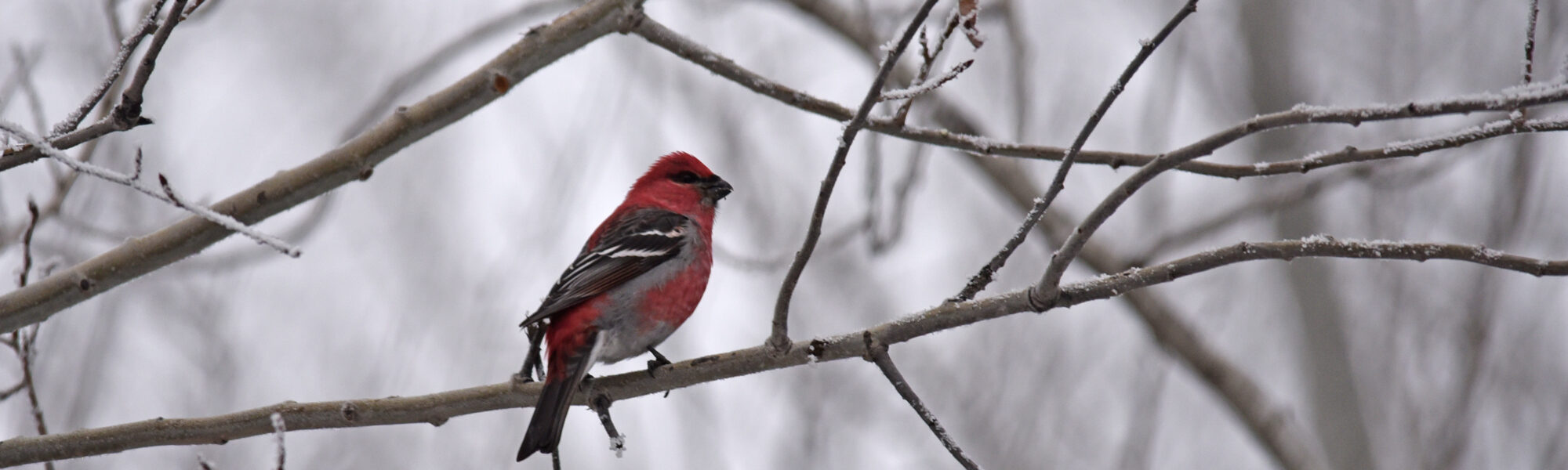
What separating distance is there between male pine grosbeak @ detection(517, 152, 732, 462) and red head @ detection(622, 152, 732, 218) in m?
0.12

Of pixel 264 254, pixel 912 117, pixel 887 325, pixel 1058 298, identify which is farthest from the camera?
pixel 912 117

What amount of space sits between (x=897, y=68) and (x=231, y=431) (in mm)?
4077

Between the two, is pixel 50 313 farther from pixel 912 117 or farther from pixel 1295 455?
pixel 1295 455

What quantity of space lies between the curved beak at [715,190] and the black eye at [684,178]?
5cm

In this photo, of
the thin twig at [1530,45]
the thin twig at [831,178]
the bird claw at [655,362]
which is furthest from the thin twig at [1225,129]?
the bird claw at [655,362]

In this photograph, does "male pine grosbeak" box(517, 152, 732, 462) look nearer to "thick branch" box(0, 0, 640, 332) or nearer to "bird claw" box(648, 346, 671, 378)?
"bird claw" box(648, 346, 671, 378)

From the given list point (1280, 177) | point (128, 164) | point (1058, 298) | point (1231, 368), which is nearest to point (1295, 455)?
point (1231, 368)

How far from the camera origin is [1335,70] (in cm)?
1045

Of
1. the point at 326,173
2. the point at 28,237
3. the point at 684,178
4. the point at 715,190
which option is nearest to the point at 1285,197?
the point at 715,190

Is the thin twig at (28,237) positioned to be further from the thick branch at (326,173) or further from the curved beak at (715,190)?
the curved beak at (715,190)

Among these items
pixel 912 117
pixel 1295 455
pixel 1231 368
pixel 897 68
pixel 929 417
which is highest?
pixel 897 68

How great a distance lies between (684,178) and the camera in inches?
208

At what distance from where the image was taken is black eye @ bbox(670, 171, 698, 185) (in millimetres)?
5270

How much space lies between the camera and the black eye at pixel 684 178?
527 centimetres
